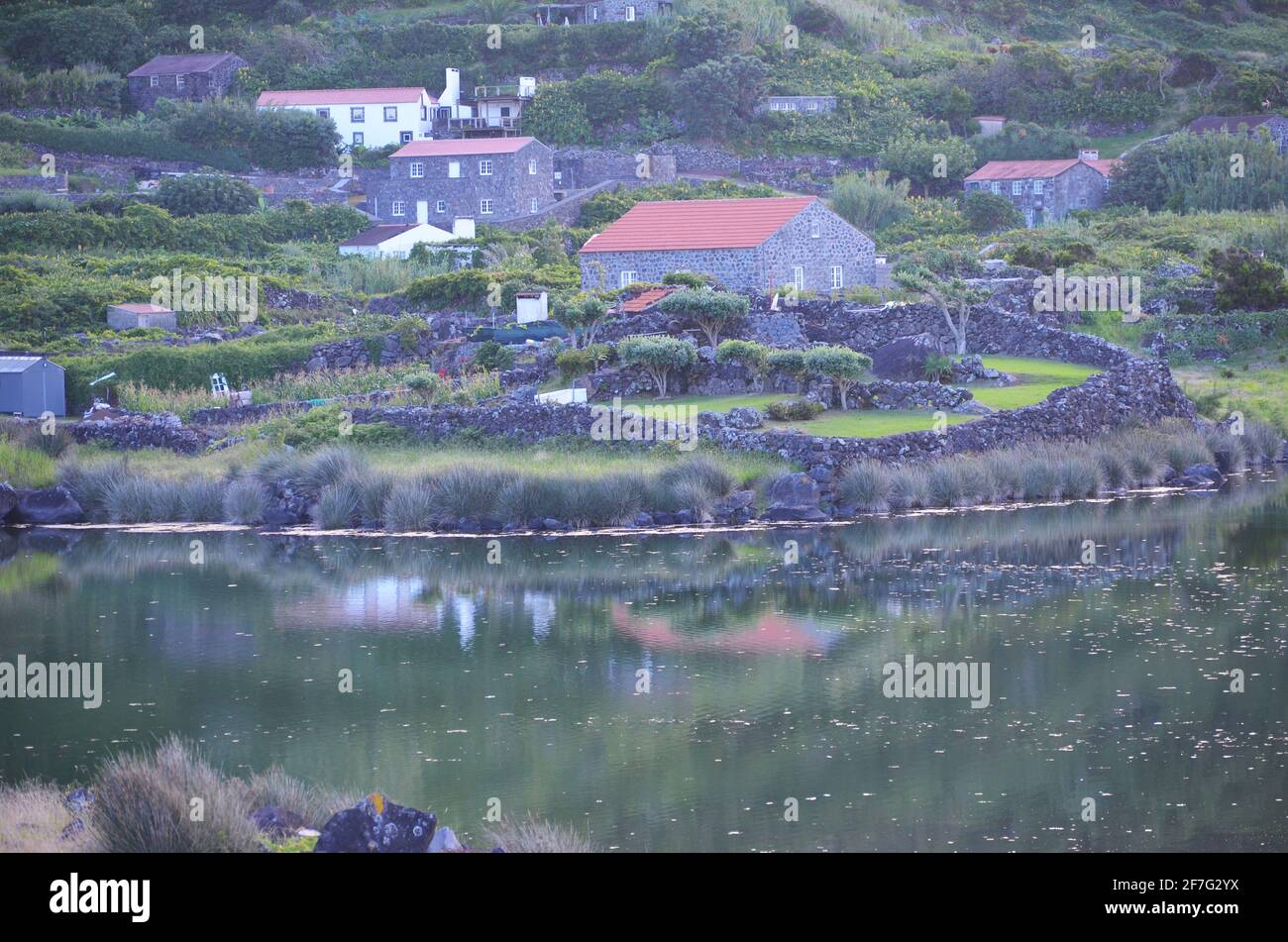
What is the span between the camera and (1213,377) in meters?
44.3

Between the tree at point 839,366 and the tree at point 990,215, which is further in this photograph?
the tree at point 990,215

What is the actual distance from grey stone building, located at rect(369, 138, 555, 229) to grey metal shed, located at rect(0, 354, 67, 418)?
3023 centimetres

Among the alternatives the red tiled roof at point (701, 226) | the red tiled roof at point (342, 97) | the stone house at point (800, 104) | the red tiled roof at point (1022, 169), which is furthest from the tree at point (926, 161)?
the red tiled roof at point (342, 97)

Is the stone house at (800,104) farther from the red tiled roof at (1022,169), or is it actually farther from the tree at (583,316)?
the tree at (583,316)

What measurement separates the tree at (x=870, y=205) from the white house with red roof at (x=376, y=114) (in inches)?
895

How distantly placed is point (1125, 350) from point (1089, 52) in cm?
5375

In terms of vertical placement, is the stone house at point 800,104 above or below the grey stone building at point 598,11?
below

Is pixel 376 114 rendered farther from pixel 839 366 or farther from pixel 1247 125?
pixel 839 366

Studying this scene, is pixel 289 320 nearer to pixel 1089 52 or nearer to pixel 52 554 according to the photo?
pixel 52 554

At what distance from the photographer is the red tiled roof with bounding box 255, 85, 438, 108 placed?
8181 cm

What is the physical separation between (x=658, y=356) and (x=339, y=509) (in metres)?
9.20

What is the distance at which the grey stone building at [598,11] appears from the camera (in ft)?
305

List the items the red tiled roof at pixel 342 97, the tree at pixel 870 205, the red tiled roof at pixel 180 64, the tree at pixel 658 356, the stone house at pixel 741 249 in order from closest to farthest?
the tree at pixel 658 356 → the stone house at pixel 741 249 → the tree at pixel 870 205 → the red tiled roof at pixel 342 97 → the red tiled roof at pixel 180 64

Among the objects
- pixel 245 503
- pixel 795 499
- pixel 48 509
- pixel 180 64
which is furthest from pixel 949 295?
pixel 180 64
